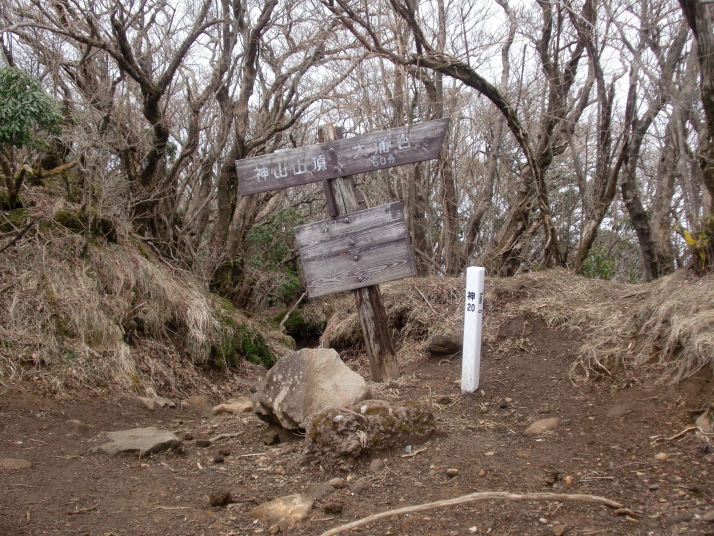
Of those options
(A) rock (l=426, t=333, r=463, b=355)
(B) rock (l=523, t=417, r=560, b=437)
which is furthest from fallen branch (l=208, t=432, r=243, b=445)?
(A) rock (l=426, t=333, r=463, b=355)

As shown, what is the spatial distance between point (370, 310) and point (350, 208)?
0.91m

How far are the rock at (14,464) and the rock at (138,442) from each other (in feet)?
1.35

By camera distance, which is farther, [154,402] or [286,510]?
[154,402]

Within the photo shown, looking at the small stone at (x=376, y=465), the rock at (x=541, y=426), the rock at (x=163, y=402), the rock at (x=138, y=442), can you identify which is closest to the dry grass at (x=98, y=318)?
the rock at (x=163, y=402)

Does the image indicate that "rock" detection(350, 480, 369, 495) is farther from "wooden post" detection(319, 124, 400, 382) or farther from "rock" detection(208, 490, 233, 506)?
"wooden post" detection(319, 124, 400, 382)

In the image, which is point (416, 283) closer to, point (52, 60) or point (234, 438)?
point (234, 438)

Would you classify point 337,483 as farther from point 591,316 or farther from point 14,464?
point 591,316

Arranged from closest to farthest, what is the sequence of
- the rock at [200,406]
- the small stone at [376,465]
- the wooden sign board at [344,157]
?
the small stone at [376,465] → the wooden sign board at [344,157] → the rock at [200,406]

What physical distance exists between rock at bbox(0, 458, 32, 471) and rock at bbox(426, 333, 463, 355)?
12.0ft

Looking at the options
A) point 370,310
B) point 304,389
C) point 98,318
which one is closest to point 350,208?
point 370,310

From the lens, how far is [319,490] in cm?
316

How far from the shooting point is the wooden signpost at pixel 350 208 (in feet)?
16.4

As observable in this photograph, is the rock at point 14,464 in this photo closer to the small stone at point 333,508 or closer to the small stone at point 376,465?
the small stone at point 333,508

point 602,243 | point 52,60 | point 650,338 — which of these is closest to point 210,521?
point 650,338
